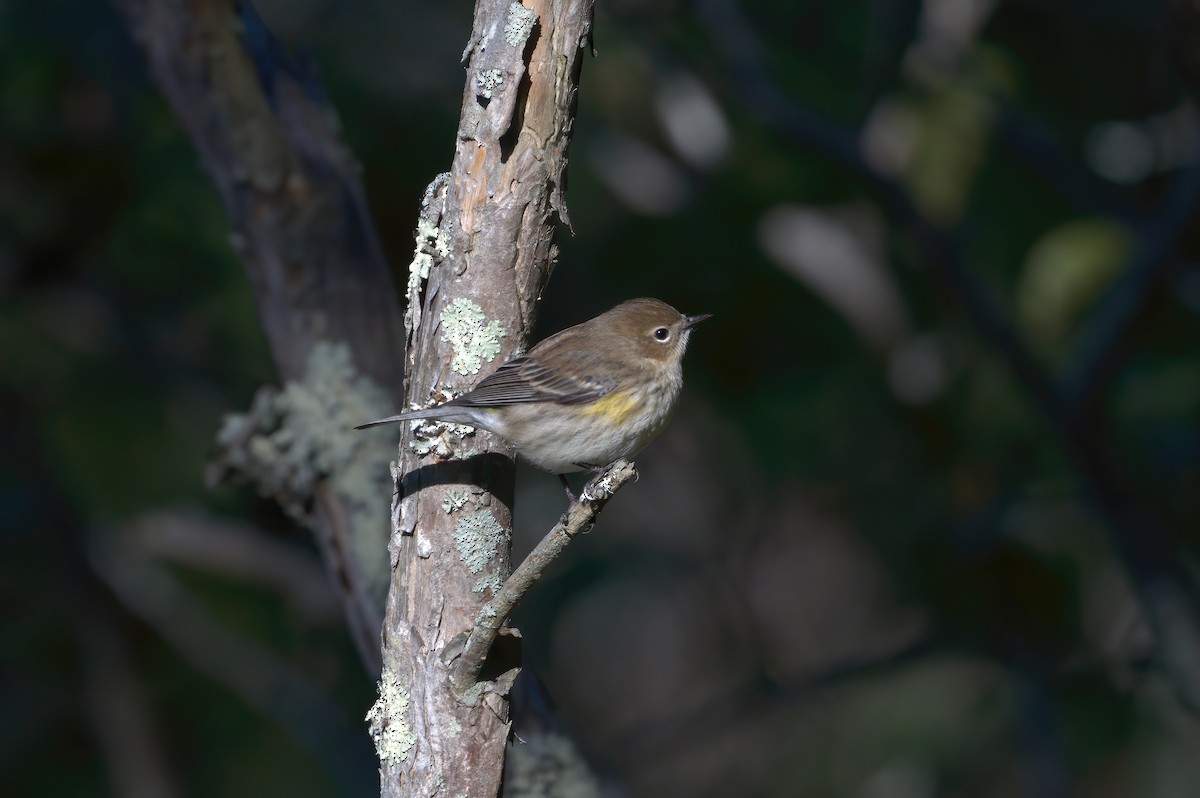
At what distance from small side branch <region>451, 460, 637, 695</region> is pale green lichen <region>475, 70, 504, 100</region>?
3.33 feet

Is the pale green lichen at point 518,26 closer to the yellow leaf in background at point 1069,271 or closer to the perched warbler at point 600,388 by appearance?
the perched warbler at point 600,388

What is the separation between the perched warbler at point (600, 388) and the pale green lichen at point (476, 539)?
0.43 metres

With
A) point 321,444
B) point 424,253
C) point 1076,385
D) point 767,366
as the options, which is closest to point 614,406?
point 321,444

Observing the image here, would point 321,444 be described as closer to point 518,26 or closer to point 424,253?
point 424,253

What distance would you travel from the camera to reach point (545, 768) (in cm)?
414

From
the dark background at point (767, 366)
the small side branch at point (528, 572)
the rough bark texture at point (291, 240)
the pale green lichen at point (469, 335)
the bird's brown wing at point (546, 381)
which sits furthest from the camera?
the dark background at point (767, 366)

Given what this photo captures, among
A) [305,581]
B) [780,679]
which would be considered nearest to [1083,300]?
[780,679]

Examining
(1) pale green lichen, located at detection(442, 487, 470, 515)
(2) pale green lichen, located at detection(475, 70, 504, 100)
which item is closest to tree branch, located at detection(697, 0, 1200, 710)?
(2) pale green lichen, located at detection(475, 70, 504, 100)

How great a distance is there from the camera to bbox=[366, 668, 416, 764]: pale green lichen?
3178 millimetres

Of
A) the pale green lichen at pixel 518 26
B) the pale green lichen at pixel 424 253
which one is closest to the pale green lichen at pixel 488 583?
the pale green lichen at pixel 424 253

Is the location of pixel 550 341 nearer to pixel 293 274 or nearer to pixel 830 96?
pixel 293 274

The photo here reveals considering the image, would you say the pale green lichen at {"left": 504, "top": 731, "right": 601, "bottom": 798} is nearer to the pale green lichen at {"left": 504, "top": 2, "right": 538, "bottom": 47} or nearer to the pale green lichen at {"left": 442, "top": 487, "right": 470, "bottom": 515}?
the pale green lichen at {"left": 442, "top": 487, "right": 470, "bottom": 515}

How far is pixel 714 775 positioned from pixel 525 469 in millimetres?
2631

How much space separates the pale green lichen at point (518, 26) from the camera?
10.5ft
